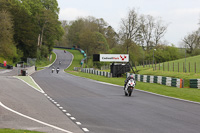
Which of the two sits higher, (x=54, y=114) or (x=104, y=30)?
(x=104, y=30)

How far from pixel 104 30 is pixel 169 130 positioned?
433 ft

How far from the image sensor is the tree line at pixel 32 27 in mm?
82250

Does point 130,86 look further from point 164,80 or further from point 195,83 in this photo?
point 164,80

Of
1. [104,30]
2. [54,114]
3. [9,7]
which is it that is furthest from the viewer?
[104,30]

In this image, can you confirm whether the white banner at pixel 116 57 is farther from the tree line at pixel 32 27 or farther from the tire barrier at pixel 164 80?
the tree line at pixel 32 27

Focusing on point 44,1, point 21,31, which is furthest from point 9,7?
point 44,1

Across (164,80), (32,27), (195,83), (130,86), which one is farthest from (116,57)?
(32,27)

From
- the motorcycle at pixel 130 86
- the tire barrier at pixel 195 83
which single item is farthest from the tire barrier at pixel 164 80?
the motorcycle at pixel 130 86

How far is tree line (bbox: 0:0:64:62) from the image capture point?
8225 cm

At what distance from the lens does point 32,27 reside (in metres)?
87.8

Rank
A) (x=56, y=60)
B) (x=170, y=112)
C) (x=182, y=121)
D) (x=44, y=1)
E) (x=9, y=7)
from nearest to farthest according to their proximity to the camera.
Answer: (x=182, y=121)
(x=170, y=112)
(x=9, y=7)
(x=44, y=1)
(x=56, y=60)

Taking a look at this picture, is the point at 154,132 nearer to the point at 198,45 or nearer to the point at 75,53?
the point at 198,45

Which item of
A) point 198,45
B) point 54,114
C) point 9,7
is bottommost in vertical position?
point 54,114

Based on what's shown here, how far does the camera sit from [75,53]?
13012 cm
